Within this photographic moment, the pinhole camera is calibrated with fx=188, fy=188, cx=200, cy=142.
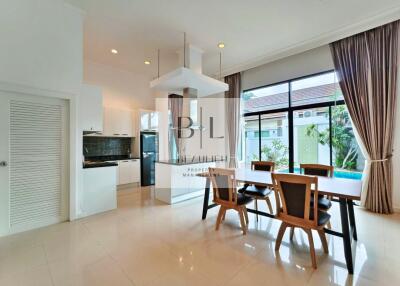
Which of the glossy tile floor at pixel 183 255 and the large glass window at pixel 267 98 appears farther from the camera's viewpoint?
the large glass window at pixel 267 98

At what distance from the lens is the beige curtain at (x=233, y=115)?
5.45m

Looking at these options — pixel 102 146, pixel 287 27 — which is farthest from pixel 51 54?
pixel 287 27

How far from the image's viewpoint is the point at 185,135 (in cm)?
604

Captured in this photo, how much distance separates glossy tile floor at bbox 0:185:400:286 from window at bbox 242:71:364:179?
139cm

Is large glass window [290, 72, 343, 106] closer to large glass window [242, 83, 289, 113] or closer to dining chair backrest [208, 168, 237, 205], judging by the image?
large glass window [242, 83, 289, 113]

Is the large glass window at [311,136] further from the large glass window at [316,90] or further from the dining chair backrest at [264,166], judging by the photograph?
the dining chair backrest at [264,166]

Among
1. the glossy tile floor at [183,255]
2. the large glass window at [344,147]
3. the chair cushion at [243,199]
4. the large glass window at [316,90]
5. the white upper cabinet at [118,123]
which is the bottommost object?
the glossy tile floor at [183,255]

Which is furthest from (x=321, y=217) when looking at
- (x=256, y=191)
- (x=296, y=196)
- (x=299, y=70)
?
(x=299, y=70)

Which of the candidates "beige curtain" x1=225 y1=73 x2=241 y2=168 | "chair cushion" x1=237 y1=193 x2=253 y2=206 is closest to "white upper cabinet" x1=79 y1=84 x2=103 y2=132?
"chair cushion" x1=237 y1=193 x2=253 y2=206

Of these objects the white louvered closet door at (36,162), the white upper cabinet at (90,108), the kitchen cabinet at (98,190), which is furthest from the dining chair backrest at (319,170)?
the white louvered closet door at (36,162)

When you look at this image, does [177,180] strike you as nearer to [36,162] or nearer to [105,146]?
[36,162]

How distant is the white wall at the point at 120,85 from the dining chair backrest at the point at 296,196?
16.4ft

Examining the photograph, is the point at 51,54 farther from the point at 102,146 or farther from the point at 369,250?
the point at 369,250

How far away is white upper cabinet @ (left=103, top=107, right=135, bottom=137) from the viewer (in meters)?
4.85
